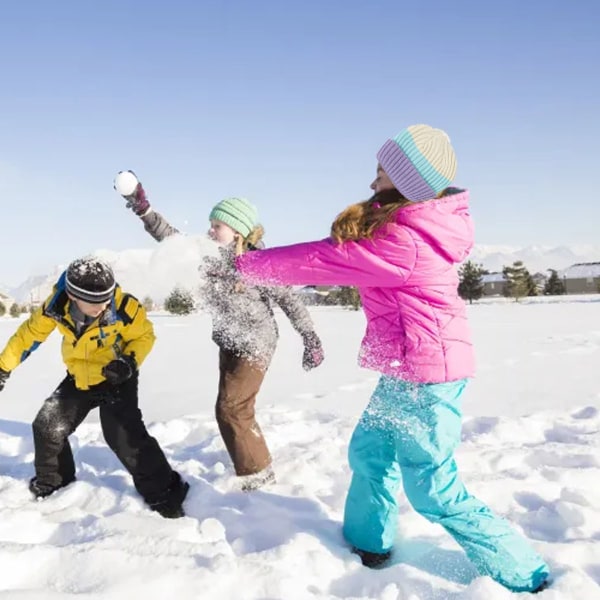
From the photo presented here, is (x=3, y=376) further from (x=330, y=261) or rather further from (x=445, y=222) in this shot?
(x=445, y=222)

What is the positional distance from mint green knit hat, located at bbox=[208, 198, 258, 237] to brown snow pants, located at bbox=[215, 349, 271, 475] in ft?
2.37

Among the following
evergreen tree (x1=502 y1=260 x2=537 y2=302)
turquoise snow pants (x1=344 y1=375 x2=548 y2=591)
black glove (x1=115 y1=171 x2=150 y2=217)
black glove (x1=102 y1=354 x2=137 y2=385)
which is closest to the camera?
turquoise snow pants (x1=344 y1=375 x2=548 y2=591)

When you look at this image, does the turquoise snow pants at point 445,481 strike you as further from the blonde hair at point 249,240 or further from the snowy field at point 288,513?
the blonde hair at point 249,240

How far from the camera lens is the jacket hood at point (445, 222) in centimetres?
218

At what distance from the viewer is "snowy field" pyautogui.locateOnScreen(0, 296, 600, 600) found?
213cm

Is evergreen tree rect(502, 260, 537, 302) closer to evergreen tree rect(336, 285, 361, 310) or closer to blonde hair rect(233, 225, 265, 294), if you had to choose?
evergreen tree rect(336, 285, 361, 310)

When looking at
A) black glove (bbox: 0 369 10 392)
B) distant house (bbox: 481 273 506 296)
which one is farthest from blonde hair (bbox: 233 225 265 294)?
distant house (bbox: 481 273 506 296)

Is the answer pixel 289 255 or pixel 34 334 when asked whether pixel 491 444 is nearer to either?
pixel 289 255

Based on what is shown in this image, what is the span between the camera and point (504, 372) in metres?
7.50

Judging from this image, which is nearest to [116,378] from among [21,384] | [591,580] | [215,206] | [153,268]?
[153,268]

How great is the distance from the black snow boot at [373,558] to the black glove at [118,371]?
152cm

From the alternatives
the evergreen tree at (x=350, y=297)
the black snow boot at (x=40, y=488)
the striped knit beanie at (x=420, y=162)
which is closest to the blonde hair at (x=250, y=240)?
the striped knit beanie at (x=420, y=162)

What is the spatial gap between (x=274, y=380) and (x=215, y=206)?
4.52 metres

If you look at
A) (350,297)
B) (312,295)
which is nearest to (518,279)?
(350,297)
